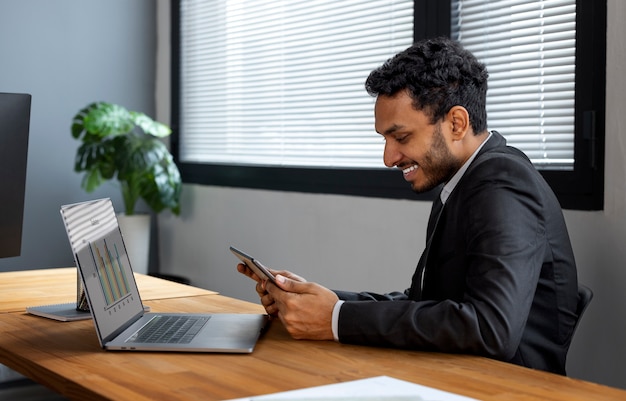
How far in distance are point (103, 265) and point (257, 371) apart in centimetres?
49

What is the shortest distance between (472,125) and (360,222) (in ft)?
6.17

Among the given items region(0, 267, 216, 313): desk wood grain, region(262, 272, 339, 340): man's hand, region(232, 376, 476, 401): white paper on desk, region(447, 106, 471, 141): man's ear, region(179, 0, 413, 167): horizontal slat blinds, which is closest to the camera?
region(232, 376, 476, 401): white paper on desk

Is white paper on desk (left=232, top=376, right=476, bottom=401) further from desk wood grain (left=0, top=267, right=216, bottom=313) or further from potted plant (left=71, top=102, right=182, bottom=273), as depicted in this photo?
potted plant (left=71, top=102, right=182, bottom=273)

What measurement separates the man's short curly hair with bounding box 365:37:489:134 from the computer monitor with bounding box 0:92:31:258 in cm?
87

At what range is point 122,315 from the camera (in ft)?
6.02

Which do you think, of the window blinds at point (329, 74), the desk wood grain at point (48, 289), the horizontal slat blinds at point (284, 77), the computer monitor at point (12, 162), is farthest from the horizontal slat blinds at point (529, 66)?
the computer monitor at point (12, 162)

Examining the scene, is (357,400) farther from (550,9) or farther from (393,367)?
(550,9)

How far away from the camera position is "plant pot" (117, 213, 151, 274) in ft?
15.8

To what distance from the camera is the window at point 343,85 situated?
2.94 m

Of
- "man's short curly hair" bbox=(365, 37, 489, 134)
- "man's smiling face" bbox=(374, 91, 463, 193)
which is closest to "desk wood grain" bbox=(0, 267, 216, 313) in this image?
"man's smiling face" bbox=(374, 91, 463, 193)

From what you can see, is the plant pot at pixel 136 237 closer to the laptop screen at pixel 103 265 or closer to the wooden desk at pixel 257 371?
the laptop screen at pixel 103 265

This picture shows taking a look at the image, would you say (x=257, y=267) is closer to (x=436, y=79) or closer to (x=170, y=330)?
(x=170, y=330)

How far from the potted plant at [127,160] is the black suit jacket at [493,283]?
115 inches

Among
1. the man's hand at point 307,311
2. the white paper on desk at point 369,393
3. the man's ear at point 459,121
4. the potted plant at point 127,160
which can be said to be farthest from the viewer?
the potted plant at point 127,160
